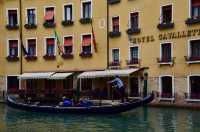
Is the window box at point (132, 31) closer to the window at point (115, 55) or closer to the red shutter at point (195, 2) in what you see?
the window at point (115, 55)

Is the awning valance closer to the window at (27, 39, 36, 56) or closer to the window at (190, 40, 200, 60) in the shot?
the window at (190, 40, 200, 60)

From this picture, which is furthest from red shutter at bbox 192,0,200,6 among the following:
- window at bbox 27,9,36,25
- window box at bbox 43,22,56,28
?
A: window at bbox 27,9,36,25

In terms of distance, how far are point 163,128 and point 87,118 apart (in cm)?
492

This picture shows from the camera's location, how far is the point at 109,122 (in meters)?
21.9

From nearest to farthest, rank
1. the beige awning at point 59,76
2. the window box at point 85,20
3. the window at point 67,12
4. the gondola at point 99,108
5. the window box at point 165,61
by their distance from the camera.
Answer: the gondola at point 99,108 → the window box at point 165,61 → the window box at point 85,20 → the beige awning at point 59,76 → the window at point 67,12

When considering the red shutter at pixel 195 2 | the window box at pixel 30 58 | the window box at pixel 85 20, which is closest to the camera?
the red shutter at pixel 195 2

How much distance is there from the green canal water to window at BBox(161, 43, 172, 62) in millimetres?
3188

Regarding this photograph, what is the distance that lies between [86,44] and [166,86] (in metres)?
6.83

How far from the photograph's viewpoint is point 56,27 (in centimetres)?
3512

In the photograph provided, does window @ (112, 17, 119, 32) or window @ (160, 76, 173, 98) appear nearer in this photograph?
window @ (160, 76, 173, 98)

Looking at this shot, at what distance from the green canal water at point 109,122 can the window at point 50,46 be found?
8.85 metres

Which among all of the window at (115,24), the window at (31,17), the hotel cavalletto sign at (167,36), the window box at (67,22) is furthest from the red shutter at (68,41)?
the hotel cavalletto sign at (167,36)

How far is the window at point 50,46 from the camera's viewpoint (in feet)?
116

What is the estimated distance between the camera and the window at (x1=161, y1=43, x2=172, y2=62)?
2909 centimetres
